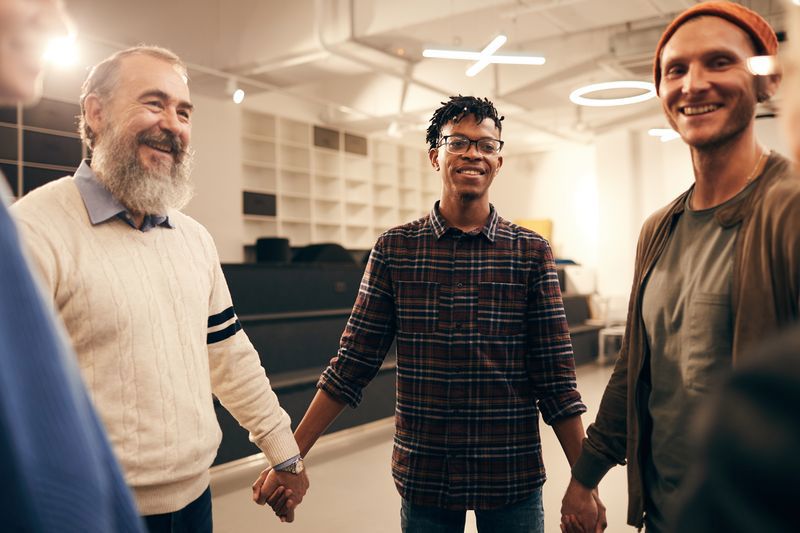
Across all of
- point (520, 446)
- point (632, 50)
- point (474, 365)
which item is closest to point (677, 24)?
point (474, 365)

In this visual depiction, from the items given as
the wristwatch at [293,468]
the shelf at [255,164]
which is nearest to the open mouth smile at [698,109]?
the wristwatch at [293,468]

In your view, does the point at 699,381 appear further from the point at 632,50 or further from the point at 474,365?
the point at 632,50

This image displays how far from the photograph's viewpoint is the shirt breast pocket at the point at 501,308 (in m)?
1.81

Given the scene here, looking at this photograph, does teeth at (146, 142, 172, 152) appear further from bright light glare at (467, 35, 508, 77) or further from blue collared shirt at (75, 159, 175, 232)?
bright light glare at (467, 35, 508, 77)

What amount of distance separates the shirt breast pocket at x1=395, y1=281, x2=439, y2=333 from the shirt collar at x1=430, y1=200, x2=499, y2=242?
0.16 metres

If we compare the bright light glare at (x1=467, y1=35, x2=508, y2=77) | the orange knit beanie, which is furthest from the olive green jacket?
the bright light glare at (x1=467, y1=35, x2=508, y2=77)

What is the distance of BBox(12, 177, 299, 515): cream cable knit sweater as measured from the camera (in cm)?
142

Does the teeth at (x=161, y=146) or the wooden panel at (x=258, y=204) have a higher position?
the wooden panel at (x=258, y=204)

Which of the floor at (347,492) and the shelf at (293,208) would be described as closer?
the floor at (347,492)

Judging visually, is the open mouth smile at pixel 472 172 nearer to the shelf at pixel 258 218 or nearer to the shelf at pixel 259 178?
the shelf at pixel 258 218

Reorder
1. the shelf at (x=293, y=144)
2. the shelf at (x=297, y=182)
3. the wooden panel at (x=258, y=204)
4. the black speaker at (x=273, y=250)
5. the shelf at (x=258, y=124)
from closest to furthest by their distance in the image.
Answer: the black speaker at (x=273, y=250) < the wooden panel at (x=258, y=204) < the shelf at (x=258, y=124) < the shelf at (x=293, y=144) < the shelf at (x=297, y=182)

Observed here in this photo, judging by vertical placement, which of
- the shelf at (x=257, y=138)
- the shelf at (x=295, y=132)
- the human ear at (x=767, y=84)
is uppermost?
the shelf at (x=295, y=132)

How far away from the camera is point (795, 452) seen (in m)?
0.37

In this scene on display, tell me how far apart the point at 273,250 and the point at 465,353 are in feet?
26.5
